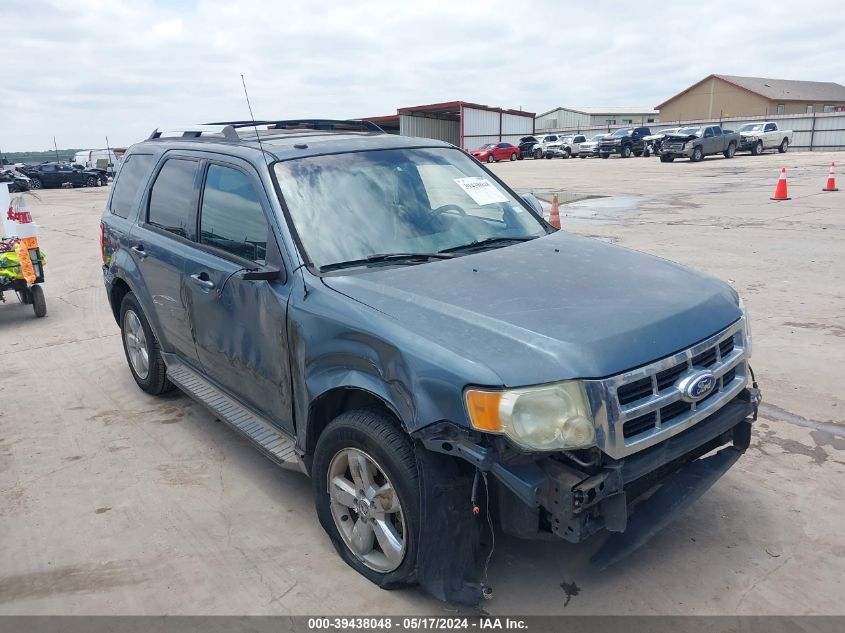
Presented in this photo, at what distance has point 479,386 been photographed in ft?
7.83

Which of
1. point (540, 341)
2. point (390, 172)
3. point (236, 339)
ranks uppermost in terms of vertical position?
point (390, 172)

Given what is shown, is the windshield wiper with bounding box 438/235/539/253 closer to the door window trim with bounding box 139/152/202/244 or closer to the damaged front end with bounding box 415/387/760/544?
the damaged front end with bounding box 415/387/760/544

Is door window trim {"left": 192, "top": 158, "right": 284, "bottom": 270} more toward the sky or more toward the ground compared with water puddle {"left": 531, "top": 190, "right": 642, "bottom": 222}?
more toward the sky

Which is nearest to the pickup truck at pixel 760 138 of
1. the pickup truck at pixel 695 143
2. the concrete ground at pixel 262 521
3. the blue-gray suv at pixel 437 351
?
the pickup truck at pixel 695 143

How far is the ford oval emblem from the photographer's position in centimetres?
265

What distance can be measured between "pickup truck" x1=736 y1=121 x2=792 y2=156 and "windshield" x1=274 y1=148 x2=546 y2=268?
3411 centimetres

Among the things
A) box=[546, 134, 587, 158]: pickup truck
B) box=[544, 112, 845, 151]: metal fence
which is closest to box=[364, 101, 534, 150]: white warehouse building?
box=[546, 134, 587, 158]: pickup truck

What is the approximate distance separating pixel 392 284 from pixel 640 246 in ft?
27.2

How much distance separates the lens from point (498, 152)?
145 feet

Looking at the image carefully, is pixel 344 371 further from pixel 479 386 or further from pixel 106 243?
pixel 106 243

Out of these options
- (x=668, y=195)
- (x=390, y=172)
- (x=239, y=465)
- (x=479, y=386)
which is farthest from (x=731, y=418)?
(x=668, y=195)

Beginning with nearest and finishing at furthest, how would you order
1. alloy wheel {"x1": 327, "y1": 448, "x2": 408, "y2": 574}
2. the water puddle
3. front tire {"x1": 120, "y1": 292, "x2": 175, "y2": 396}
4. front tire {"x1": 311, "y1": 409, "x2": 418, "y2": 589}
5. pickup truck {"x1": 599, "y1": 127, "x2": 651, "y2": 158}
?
front tire {"x1": 311, "y1": 409, "x2": 418, "y2": 589} < alloy wheel {"x1": 327, "y1": 448, "x2": 408, "y2": 574} < front tire {"x1": 120, "y1": 292, "x2": 175, "y2": 396} < the water puddle < pickup truck {"x1": 599, "y1": 127, "x2": 651, "y2": 158}

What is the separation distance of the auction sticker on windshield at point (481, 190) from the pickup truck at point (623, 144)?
39382 mm

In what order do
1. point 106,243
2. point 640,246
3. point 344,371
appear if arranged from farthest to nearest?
point 640,246, point 106,243, point 344,371
